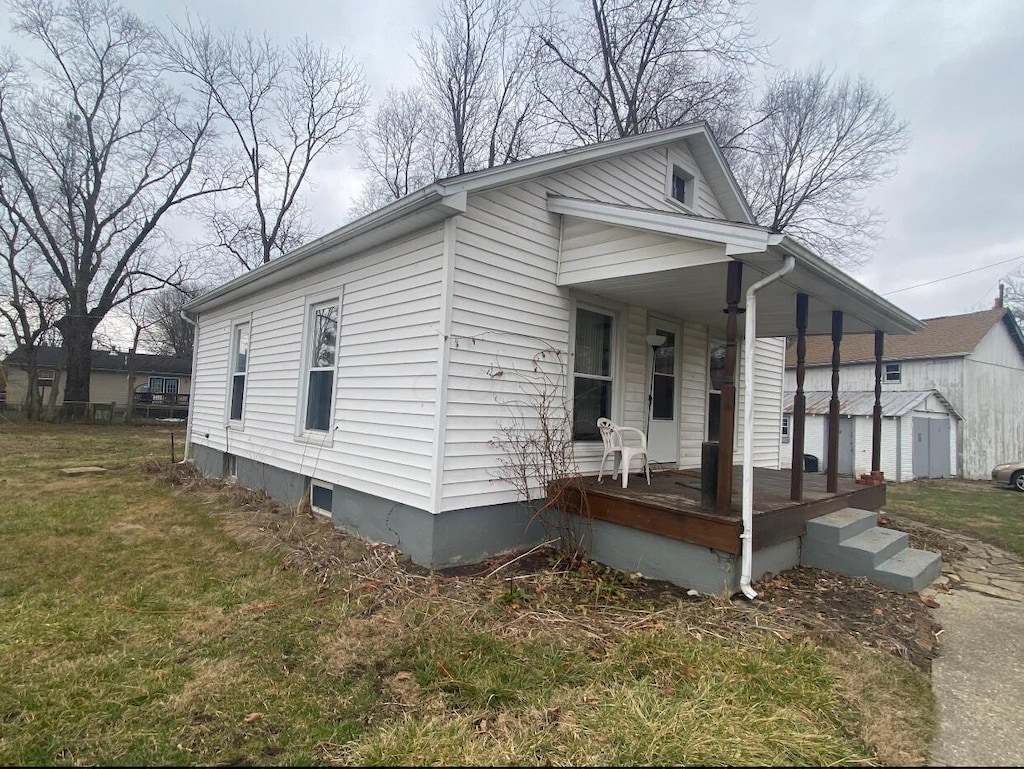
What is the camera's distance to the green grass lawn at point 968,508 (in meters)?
7.51

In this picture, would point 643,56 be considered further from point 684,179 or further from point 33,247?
point 33,247

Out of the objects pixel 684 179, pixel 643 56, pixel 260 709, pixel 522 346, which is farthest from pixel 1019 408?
pixel 260 709

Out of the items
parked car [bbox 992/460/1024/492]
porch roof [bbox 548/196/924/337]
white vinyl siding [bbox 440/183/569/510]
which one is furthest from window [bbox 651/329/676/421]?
parked car [bbox 992/460/1024/492]

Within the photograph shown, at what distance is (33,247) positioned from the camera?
875 inches

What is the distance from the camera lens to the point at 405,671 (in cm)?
293

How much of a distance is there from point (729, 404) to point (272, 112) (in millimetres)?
25437

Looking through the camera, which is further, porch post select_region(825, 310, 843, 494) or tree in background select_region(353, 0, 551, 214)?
tree in background select_region(353, 0, 551, 214)

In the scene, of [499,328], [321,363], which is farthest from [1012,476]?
[321,363]

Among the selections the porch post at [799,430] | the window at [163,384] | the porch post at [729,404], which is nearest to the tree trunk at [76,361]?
the window at [163,384]

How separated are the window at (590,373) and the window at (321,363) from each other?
2.92 metres

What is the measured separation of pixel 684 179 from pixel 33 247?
2710 centimetres

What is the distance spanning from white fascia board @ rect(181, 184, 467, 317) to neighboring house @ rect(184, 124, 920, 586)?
0.07 feet

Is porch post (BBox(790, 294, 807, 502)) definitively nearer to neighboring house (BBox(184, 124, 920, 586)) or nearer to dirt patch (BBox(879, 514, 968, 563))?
neighboring house (BBox(184, 124, 920, 586))

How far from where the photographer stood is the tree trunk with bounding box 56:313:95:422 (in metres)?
22.1
